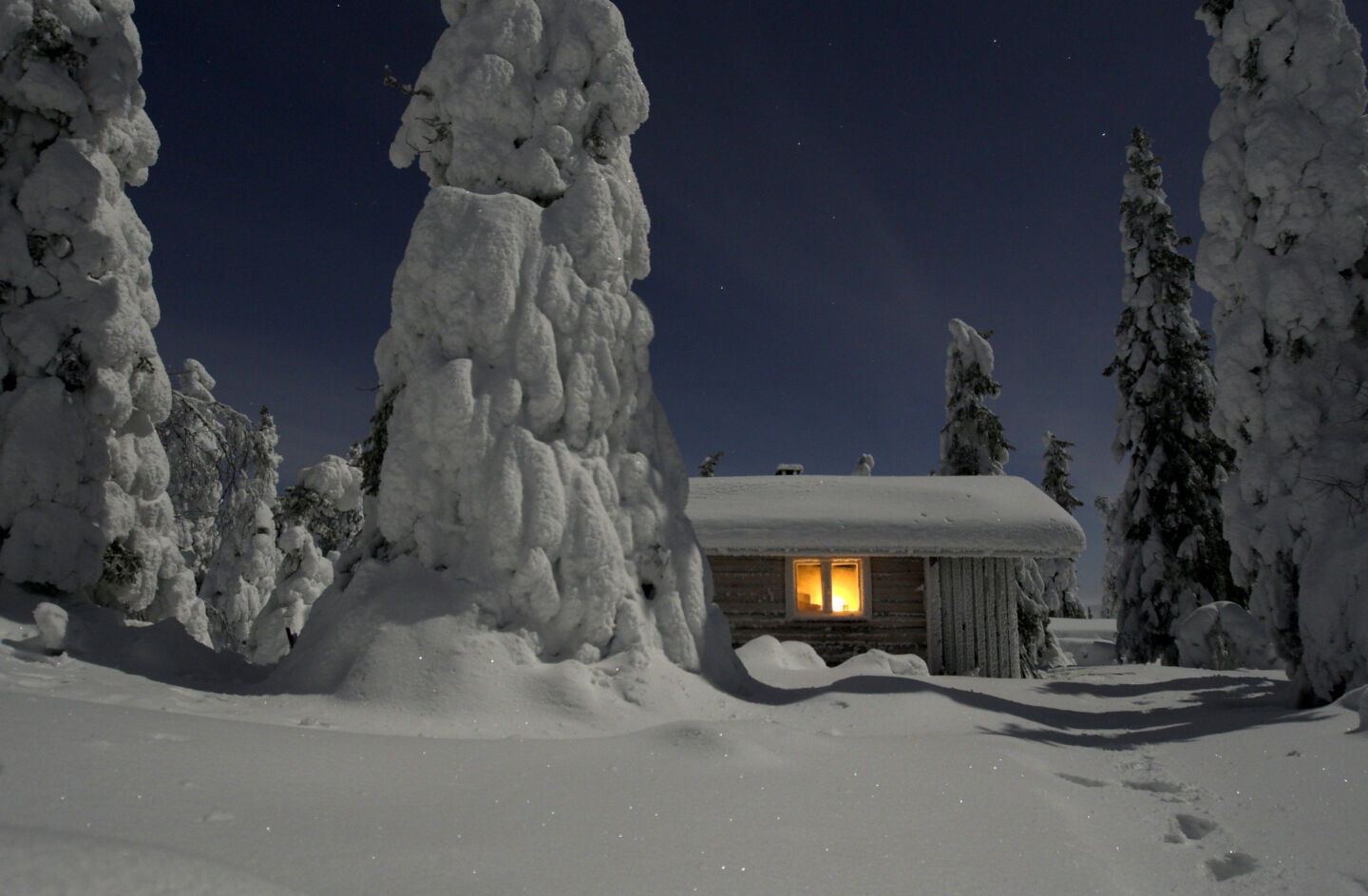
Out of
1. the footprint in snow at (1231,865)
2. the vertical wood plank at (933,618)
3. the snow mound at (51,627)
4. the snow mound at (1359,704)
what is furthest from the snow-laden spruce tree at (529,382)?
the vertical wood plank at (933,618)

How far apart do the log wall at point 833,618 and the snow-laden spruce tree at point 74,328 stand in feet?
31.1

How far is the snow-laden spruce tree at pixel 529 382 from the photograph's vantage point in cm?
633

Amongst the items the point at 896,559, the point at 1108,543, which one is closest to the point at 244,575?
the point at 896,559

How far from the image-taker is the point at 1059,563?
33219 mm

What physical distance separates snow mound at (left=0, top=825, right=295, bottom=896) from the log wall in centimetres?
1248

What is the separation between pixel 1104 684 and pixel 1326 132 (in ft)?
26.5

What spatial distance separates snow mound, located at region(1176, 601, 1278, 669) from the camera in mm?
12805

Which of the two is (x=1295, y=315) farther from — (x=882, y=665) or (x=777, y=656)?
(x=777, y=656)

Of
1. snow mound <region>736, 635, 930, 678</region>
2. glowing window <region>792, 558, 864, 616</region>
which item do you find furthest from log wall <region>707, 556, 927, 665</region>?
snow mound <region>736, 635, 930, 678</region>

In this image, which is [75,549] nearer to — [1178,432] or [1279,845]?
[1279,845]

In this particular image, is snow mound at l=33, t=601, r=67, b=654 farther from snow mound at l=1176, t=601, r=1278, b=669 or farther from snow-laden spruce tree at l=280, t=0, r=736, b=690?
snow mound at l=1176, t=601, r=1278, b=669

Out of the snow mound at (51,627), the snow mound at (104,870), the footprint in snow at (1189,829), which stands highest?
the snow mound at (51,627)

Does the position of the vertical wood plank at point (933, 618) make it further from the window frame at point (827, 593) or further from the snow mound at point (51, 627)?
the snow mound at point (51, 627)

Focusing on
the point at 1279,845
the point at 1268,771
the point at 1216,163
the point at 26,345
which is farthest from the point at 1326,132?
the point at 26,345
